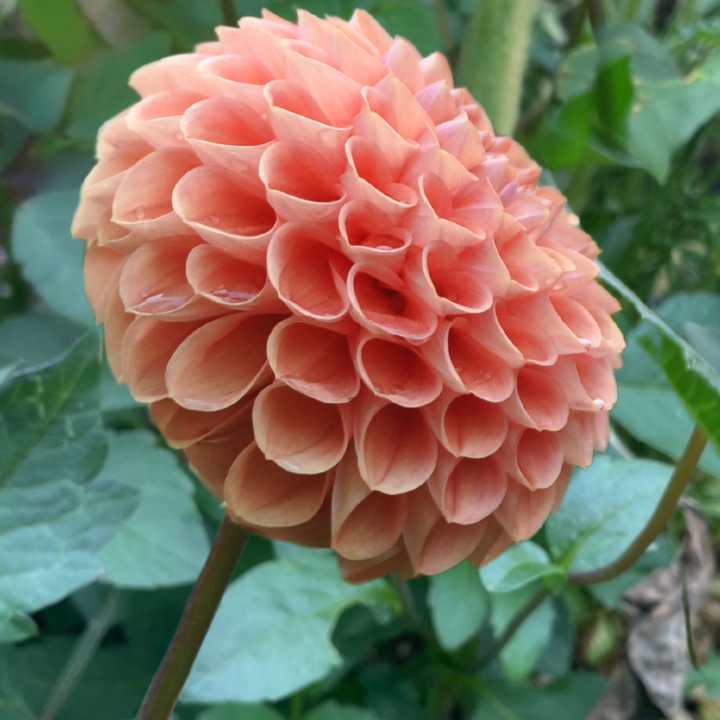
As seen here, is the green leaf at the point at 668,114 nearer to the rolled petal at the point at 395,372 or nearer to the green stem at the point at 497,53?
the green stem at the point at 497,53

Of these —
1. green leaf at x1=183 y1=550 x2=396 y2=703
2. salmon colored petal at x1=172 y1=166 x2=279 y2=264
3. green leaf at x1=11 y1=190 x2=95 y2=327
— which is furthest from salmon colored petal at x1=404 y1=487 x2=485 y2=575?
green leaf at x1=11 y1=190 x2=95 y2=327

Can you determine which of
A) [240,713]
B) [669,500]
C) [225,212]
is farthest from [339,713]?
[225,212]

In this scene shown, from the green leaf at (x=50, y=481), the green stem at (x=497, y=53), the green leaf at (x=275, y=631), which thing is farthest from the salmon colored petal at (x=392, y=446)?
the green stem at (x=497, y=53)

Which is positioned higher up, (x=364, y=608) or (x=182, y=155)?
(x=182, y=155)

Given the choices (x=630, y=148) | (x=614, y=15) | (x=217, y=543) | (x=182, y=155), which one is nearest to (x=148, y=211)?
(x=182, y=155)

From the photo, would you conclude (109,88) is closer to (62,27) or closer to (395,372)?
(62,27)

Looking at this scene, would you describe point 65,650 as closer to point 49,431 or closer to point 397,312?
point 49,431
